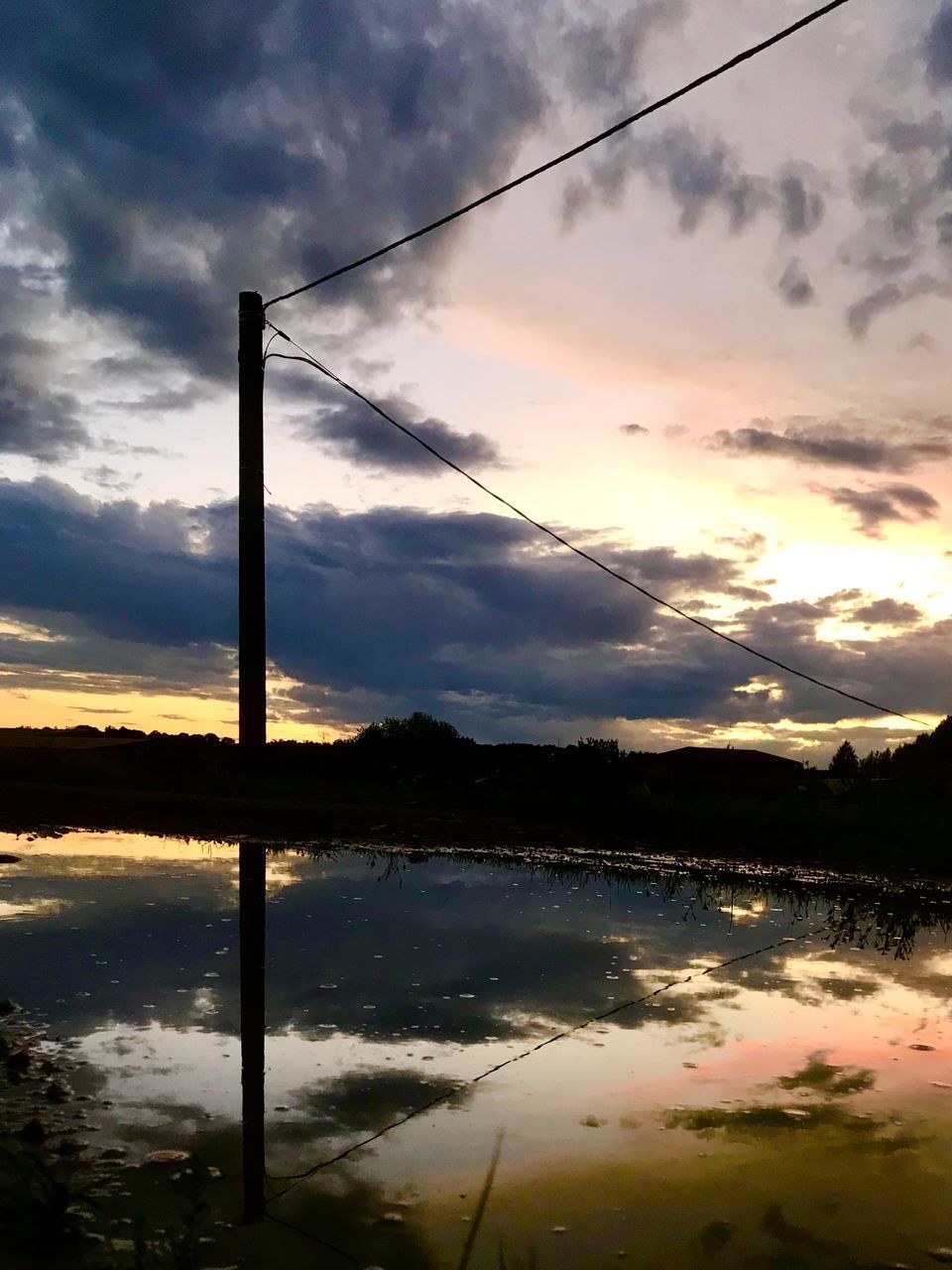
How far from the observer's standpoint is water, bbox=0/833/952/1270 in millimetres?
2773

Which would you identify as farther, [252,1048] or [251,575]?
[251,575]

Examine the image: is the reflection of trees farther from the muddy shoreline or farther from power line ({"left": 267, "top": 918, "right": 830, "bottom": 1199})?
power line ({"left": 267, "top": 918, "right": 830, "bottom": 1199})

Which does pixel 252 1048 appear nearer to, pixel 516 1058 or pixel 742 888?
pixel 516 1058

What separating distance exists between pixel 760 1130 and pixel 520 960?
2.41 m

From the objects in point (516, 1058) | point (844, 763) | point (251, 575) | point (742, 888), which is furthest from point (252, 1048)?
point (844, 763)

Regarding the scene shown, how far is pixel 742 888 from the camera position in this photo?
910 cm

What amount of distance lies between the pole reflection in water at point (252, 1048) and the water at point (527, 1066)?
0.04 m

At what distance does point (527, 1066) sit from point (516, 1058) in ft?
0.29

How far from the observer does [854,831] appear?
12.9 meters

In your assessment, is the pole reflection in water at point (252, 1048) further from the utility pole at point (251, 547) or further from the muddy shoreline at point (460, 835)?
the muddy shoreline at point (460, 835)

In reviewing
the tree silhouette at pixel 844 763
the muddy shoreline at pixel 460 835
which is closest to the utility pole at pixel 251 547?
the muddy shoreline at pixel 460 835

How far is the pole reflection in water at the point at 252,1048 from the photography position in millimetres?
2918

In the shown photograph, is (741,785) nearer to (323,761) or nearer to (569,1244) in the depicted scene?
(323,761)

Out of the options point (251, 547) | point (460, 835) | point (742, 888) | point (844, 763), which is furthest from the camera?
point (844, 763)
